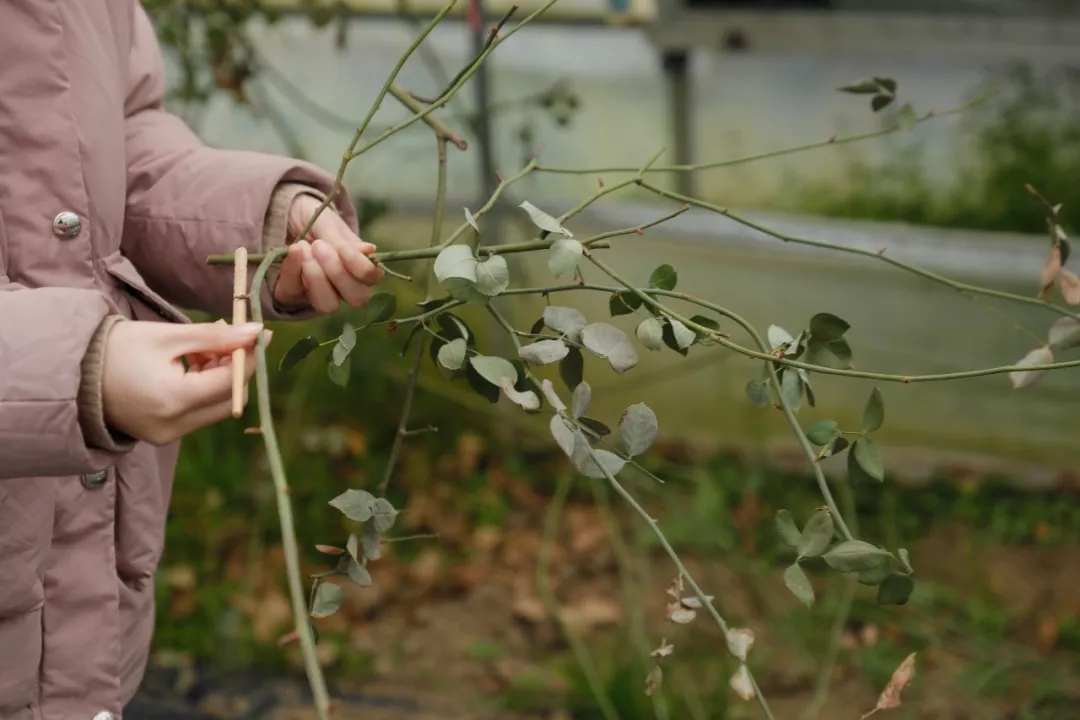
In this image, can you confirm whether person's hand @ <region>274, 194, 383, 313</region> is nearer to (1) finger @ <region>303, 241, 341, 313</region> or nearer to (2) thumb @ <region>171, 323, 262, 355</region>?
(1) finger @ <region>303, 241, 341, 313</region>

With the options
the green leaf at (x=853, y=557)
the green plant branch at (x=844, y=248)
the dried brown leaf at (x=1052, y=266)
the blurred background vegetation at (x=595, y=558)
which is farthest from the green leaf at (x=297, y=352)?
the blurred background vegetation at (x=595, y=558)

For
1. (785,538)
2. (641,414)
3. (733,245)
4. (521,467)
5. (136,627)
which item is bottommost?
(521,467)

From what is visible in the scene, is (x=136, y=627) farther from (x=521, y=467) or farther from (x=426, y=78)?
(x=426, y=78)

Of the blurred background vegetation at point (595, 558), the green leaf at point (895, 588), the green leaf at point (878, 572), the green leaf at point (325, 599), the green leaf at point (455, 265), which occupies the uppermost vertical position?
the green leaf at point (455, 265)

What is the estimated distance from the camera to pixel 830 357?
0.84 meters

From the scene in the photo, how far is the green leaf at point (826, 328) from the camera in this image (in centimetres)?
82

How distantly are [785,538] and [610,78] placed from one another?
6.07 feet

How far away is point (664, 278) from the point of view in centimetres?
83

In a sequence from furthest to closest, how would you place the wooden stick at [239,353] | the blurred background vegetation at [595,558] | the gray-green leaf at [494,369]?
the blurred background vegetation at [595,558]
the gray-green leaf at [494,369]
the wooden stick at [239,353]

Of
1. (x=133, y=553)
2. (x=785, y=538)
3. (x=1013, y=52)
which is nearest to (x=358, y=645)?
(x=133, y=553)

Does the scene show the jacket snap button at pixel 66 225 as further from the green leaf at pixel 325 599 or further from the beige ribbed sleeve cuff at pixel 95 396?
the green leaf at pixel 325 599

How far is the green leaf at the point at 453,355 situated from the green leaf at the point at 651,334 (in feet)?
0.39

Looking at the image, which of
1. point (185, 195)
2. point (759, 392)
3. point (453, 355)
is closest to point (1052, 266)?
point (759, 392)

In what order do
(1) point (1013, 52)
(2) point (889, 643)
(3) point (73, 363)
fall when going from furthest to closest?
(1) point (1013, 52)
(2) point (889, 643)
(3) point (73, 363)
